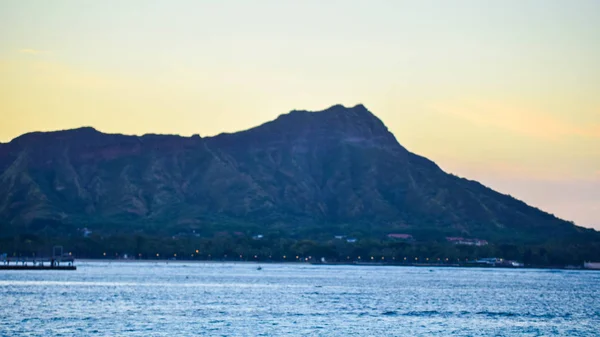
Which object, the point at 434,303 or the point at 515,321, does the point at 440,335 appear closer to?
the point at 515,321

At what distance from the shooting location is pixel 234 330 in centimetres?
10894

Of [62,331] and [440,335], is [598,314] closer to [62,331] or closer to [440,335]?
[440,335]

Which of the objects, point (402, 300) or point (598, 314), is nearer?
point (598, 314)

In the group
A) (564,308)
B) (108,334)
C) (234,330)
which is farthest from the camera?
(564,308)

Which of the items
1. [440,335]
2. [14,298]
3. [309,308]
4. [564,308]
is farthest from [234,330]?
[564,308]

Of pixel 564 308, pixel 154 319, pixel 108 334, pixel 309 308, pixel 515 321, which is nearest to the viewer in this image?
pixel 108 334

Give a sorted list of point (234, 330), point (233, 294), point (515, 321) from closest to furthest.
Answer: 1. point (234, 330)
2. point (515, 321)
3. point (233, 294)

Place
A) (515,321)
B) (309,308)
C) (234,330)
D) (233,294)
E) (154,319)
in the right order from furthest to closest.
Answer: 1. (233,294)
2. (309,308)
3. (515,321)
4. (154,319)
5. (234,330)

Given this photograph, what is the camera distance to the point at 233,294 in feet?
589

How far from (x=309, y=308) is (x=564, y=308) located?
135 feet

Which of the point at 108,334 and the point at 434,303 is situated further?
the point at 434,303

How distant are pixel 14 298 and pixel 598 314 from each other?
268ft

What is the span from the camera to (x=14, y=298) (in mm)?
152375

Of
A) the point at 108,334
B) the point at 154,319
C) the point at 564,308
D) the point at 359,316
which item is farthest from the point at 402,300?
the point at 108,334
